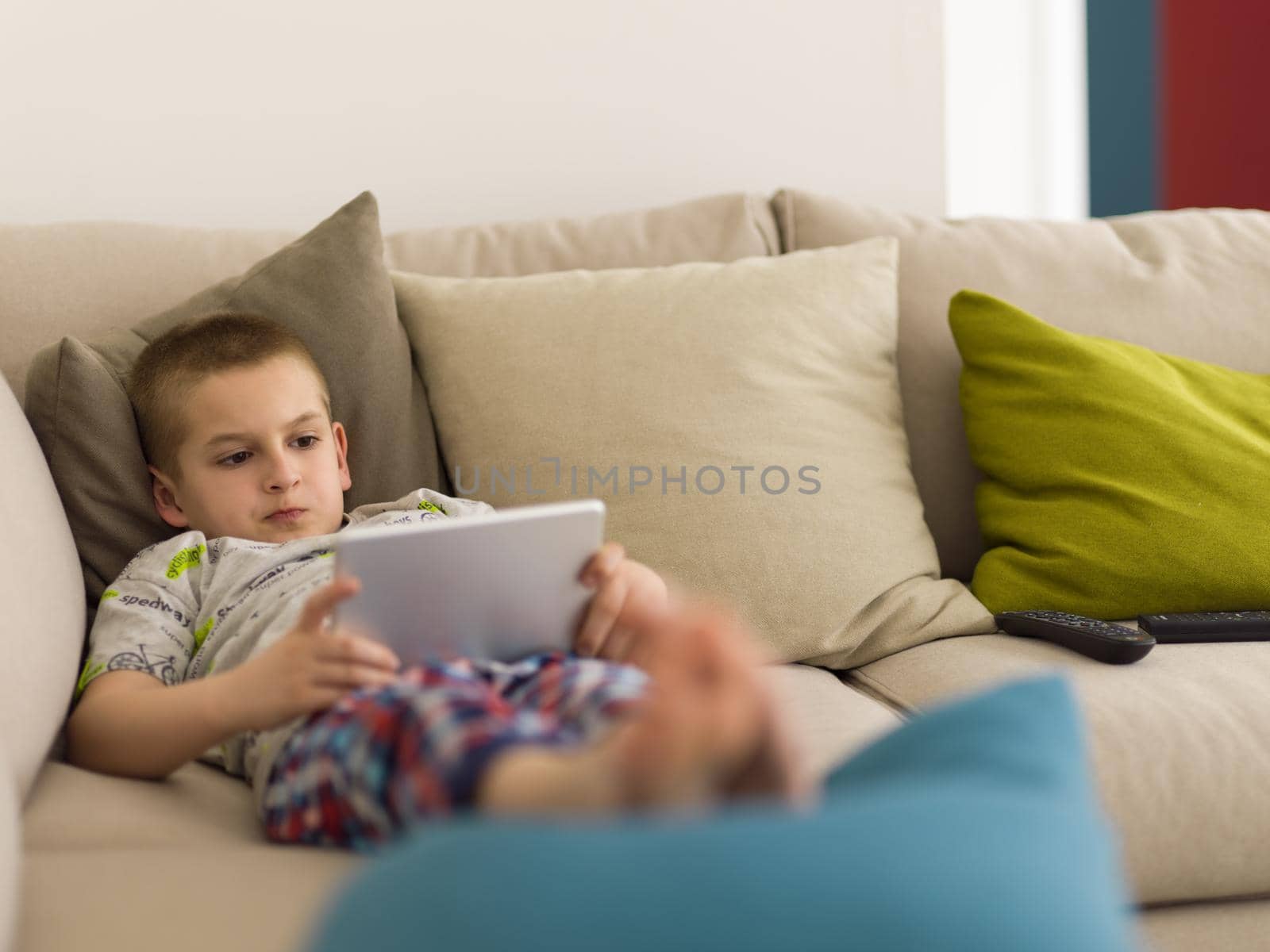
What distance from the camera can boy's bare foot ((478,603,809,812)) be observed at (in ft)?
1.84

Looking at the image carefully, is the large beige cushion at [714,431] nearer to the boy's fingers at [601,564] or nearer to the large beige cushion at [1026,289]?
the large beige cushion at [1026,289]

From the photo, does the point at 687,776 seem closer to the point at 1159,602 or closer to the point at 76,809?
the point at 76,809

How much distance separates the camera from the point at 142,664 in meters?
1.11

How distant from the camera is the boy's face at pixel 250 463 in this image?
4.18 ft

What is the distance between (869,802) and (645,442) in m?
0.91

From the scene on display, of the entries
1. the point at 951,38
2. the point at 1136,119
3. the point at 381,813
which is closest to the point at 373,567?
the point at 381,813

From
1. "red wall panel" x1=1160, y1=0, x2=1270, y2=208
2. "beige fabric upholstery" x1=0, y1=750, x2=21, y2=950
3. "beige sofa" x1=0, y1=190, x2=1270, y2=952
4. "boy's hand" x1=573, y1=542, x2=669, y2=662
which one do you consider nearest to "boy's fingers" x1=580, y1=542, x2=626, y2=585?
"boy's hand" x1=573, y1=542, x2=669, y2=662

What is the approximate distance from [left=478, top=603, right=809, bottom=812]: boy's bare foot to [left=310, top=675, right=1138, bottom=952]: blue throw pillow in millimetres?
19

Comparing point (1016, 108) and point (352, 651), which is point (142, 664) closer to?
point (352, 651)

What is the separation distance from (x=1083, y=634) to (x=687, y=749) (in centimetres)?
92

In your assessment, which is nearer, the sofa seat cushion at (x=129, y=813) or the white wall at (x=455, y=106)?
the sofa seat cushion at (x=129, y=813)

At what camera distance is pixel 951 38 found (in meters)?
2.39

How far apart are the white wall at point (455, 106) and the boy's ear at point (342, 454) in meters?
0.72

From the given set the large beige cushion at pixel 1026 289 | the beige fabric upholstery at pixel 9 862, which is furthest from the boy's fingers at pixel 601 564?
the large beige cushion at pixel 1026 289
